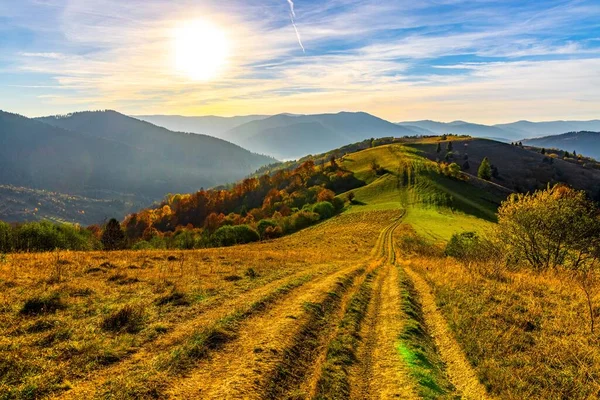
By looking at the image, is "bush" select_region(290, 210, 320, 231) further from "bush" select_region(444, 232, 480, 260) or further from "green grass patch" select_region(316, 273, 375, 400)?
"green grass patch" select_region(316, 273, 375, 400)

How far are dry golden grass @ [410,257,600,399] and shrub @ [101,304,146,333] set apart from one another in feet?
37.6

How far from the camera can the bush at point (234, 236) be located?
7575 centimetres

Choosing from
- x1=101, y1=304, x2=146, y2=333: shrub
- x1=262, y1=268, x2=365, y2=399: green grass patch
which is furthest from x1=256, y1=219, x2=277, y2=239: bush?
x1=101, y1=304, x2=146, y2=333: shrub

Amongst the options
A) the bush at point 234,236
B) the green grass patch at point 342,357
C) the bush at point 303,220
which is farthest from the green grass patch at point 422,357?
the bush at point 303,220

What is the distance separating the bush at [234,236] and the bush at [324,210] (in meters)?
26.1

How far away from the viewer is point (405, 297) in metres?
18.3

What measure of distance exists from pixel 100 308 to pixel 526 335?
16.1m

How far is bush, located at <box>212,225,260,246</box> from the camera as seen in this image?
7575cm

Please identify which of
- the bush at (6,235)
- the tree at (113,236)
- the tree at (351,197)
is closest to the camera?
the bush at (6,235)

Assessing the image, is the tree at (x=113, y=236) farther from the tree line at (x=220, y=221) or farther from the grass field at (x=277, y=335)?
the grass field at (x=277, y=335)

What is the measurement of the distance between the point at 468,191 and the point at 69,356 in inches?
4846

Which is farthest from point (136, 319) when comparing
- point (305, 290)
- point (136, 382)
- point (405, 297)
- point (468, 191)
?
point (468, 191)

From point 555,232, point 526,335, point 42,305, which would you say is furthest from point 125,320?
point 555,232

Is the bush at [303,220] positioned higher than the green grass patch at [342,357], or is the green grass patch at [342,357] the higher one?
the green grass patch at [342,357]
